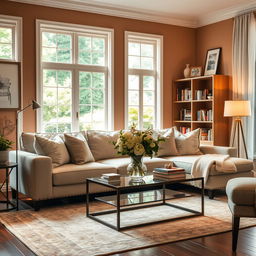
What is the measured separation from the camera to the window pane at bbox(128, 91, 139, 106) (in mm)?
6996

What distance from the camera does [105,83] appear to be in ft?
22.1

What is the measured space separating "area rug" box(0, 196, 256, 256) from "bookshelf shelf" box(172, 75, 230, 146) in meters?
2.15

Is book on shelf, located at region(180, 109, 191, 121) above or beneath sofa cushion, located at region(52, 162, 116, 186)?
above

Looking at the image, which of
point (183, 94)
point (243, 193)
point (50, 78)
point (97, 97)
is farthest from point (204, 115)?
point (243, 193)

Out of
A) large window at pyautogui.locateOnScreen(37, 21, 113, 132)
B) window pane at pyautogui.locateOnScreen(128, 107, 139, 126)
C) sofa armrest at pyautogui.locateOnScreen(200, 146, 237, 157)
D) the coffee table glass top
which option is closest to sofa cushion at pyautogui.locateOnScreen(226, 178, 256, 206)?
the coffee table glass top

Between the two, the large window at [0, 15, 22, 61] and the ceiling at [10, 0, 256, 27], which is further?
the ceiling at [10, 0, 256, 27]

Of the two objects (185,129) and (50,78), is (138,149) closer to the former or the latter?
(50,78)

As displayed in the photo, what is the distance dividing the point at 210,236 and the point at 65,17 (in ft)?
13.5

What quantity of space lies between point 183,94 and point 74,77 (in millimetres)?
2076

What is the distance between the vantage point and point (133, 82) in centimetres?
705

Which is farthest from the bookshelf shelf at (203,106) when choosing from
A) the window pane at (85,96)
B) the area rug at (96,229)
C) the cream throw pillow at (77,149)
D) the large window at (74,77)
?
the cream throw pillow at (77,149)

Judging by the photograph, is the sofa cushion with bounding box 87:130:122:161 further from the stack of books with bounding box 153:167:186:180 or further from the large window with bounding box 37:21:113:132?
the stack of books with bounding box 153:167:186:180

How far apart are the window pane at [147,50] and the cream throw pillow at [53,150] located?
2803mm

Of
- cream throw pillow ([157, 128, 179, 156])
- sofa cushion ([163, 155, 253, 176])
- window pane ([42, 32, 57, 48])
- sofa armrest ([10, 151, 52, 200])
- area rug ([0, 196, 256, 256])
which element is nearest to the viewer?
area rug ([0, 196, 256, 256])
